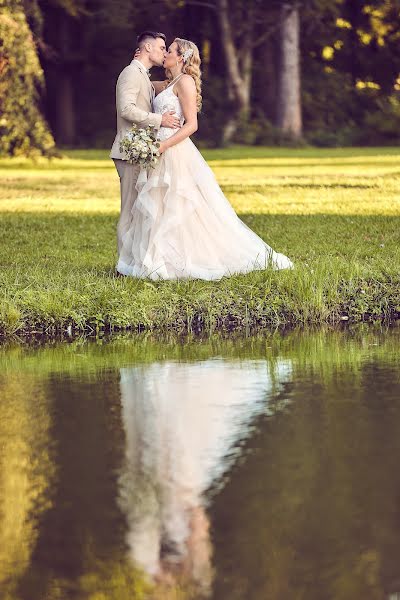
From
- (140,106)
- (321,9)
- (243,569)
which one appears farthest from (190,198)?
(321,9)

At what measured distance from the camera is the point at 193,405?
711 centimetres

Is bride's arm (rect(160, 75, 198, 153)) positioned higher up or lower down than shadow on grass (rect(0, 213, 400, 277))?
higher up

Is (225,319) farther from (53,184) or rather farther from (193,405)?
(53,184)

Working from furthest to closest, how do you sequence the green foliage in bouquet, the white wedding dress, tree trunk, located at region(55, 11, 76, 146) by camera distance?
tree trunk, located at region(55, 11, 76, 146), the green foliage in bouquet, the white wedding dress

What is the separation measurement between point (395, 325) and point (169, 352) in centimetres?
187

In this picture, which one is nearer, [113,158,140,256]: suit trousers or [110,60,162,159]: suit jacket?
[110,60,162,159]: suit jacket

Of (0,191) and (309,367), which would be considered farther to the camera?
(0,191)

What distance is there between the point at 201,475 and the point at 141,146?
524 cm

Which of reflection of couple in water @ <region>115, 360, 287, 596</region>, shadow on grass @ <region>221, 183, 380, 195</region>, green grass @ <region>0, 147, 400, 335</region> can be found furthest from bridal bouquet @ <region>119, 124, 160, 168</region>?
shadow on grass @ <region>221, 183, 380, 195</region>

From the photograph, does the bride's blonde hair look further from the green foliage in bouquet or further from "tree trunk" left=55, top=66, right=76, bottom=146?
"tree trunk" left=55, top=66, right=76, bottom=146

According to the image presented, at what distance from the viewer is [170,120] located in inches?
431

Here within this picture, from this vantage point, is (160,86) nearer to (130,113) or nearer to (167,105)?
(167,105)

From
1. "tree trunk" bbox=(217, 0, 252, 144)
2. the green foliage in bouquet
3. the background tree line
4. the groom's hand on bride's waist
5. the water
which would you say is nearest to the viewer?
the water

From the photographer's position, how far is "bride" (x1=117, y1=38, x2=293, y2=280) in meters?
10.9
